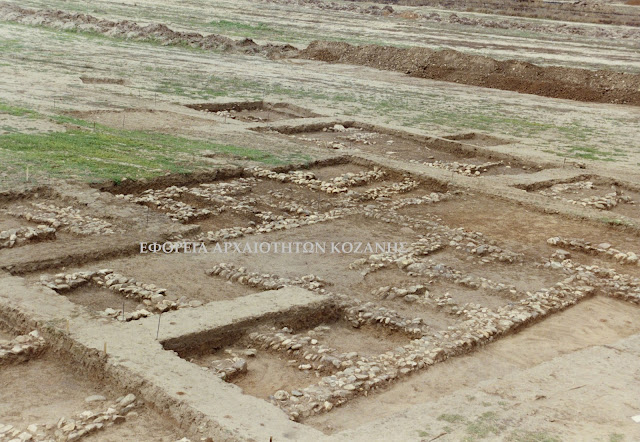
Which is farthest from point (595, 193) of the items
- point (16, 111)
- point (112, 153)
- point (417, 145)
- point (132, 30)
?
point (132, 30)

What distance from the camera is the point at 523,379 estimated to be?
5.70 meters

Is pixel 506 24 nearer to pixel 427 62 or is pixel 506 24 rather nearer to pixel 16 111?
pixel 427 62

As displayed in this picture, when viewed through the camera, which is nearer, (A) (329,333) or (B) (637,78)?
(A) (329,333)

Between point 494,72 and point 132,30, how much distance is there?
1251cm

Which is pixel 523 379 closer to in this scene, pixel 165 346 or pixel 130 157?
pixel 165 346

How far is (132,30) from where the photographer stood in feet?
93.0

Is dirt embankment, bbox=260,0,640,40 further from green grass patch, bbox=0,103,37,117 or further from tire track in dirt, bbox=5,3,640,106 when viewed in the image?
green grass patch, bbox=0,103,37,117

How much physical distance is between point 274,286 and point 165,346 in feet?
5.02

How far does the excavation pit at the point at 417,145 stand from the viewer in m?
13.1

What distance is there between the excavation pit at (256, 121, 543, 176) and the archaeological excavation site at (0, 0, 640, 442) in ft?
0.20

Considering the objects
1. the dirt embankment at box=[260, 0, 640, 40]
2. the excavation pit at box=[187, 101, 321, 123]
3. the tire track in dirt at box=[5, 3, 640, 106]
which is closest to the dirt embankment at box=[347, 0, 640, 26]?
the dirt embankment at box=[260, 0, 640, 40]

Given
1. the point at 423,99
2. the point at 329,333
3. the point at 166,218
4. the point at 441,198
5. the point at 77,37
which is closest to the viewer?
the point at 329,333

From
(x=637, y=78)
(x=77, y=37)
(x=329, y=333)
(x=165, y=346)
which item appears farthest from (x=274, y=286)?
(x=77, y=37)

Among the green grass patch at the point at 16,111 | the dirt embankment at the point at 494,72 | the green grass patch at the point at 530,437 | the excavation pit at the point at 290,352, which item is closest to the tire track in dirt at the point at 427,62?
the dirt embankment at the point at 494,72
